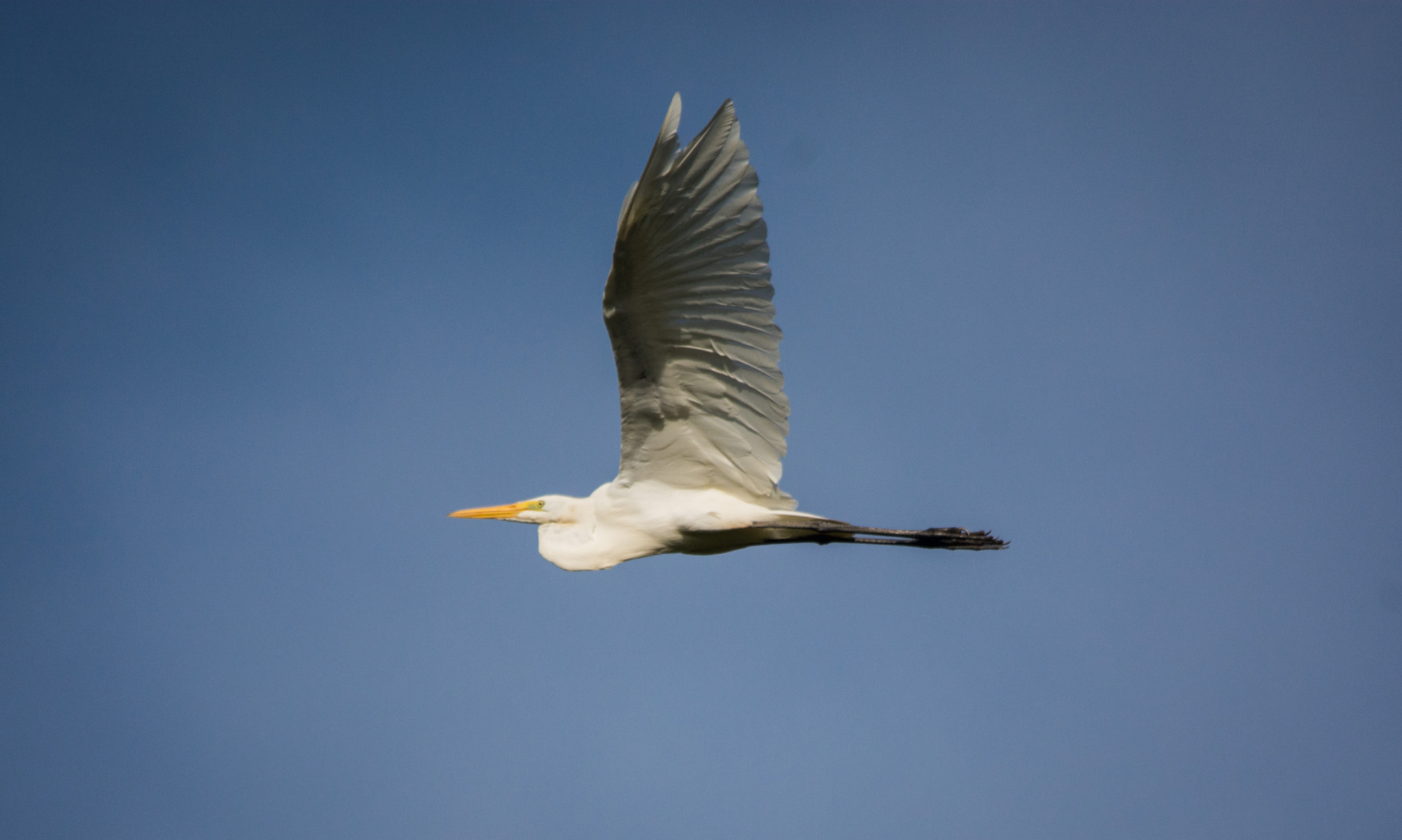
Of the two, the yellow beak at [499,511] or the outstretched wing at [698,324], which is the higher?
the outstretched wing at [698,324]

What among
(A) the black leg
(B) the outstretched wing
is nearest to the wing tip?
(B) the outstretched wing

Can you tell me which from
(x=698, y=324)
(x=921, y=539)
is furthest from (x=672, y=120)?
(x=921, y=539)

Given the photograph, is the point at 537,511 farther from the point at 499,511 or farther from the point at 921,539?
the point at 921,539

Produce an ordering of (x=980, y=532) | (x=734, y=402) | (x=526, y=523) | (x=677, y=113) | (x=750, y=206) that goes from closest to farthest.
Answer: (x=677, y=113) → (x=750, y=206) → (x=734, y=402) → (x=980, y=532) → (x=526, y=523)

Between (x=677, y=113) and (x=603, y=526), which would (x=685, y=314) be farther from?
(x=603, y=526)

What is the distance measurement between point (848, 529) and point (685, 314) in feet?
5.93

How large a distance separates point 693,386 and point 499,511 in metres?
2.29

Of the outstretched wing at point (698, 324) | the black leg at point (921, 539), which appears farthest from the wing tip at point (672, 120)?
the black leg at point (921, 539)

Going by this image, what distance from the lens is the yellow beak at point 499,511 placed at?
7.19m

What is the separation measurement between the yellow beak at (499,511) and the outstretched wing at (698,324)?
1.01 metres

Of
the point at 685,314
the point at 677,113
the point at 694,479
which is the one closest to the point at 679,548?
the point at 694,479

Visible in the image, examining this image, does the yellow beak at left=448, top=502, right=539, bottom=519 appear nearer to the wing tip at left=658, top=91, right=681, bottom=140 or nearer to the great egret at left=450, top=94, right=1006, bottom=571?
the great egret at left=450, top=94, right=1006, bottom=571

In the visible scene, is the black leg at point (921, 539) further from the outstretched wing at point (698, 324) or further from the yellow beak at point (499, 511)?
the yellow beak at point (499, 511)

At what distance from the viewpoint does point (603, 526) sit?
6695 millimetres
